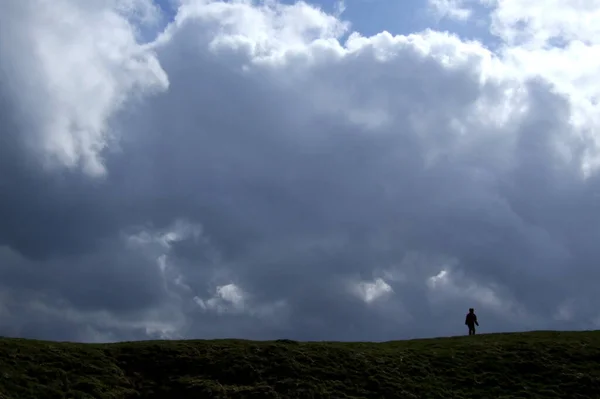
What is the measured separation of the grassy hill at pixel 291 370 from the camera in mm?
45375

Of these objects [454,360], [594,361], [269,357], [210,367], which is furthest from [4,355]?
[594,361]

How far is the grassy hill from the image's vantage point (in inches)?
1786

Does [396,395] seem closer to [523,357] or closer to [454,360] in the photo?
[454,360]

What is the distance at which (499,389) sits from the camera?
49250mm

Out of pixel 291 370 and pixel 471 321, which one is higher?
pixel 471 321

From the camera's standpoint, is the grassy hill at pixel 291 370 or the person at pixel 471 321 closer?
the grassy hill at pixel 291 370

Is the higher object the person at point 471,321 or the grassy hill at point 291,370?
the person at point 471,321

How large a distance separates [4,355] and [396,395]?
25.2m

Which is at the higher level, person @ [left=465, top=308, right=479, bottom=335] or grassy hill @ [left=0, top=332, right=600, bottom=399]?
person @ [left=465, top=308, right=479, bottom=335]

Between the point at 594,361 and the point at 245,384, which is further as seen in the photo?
the point at 594,361

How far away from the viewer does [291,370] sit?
49.2 m

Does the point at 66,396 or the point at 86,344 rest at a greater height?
the point at 86,344

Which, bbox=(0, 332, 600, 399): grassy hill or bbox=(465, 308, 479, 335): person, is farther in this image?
bbox=(465, 308, 479, 335): person

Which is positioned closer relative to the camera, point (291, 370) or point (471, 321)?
point (291, 370)
